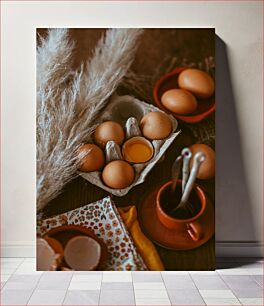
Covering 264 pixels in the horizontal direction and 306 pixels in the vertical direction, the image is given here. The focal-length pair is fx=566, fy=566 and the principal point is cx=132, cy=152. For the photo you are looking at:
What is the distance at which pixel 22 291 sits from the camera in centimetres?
318

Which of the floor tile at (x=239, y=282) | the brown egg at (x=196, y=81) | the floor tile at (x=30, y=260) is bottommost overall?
the floor tile at (x=239, y=282)

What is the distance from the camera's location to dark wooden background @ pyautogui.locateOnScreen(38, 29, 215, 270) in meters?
3.66

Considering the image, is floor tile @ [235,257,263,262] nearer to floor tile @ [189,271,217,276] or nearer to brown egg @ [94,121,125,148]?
floor tile @ [189,271,217,276]

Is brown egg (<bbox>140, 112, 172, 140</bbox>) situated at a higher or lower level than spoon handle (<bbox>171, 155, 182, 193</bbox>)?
higher

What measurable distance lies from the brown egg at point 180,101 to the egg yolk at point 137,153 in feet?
1.02

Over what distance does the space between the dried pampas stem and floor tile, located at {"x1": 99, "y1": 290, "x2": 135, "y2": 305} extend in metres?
0.81

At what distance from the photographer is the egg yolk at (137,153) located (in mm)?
3659

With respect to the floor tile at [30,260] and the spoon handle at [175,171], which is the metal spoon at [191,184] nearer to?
the spoon handle at [175,171]

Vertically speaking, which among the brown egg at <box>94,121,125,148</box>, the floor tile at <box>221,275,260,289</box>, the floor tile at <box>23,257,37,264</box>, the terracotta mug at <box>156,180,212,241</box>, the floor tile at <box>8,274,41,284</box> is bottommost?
the floor tile at <box>221,275,260,289</box>

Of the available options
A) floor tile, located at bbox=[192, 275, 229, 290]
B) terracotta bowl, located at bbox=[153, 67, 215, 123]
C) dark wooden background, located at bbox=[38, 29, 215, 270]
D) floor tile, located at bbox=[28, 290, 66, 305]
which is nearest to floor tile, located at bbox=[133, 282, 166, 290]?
floor tile, located at bbox=[192, 275, 229, 290]

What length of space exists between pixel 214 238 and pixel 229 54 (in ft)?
4.11

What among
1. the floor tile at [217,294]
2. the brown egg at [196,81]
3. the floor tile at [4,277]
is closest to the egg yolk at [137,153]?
the brown egg at [196,81]

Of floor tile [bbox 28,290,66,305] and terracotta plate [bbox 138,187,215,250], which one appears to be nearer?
floor tile [bbox 28,290,66,305]

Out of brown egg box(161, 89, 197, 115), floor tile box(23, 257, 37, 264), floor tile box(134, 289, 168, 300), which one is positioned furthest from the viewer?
floor tile box(23, 257, 37, 264)
